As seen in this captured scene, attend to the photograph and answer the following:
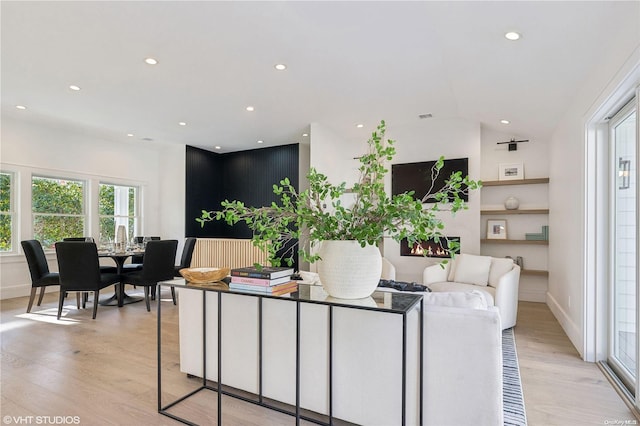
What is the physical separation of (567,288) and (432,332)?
2844mm

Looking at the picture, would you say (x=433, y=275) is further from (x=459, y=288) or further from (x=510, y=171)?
(x=510, y=171)

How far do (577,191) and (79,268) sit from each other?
216 inches

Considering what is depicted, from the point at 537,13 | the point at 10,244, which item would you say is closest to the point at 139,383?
the point at 537,13

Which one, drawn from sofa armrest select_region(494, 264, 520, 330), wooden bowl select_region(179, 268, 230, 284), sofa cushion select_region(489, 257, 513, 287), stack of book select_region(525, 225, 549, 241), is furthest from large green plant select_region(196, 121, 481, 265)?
stack of book select_region(525, 225, 549, 241)

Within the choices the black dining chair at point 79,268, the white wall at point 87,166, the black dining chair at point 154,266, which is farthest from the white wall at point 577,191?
the white wall at point 87,166

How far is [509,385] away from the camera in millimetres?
2543

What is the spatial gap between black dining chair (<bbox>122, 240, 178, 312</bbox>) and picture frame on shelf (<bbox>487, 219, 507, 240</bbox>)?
4694 millimetres

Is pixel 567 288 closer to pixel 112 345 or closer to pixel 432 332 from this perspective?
pixel 432 332

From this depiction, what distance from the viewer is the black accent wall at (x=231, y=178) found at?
765 centimetres

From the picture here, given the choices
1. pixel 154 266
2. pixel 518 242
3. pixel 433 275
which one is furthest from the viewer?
pixel 518 242

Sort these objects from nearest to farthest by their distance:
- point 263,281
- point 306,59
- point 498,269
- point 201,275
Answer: point 263,281
point 201,275
point 306,59
point 498,269

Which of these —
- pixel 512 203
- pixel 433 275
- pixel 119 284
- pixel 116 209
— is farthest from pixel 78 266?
pixel 512 203

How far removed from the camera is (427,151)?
571cm

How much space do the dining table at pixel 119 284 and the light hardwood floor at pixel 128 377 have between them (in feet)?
2.38
